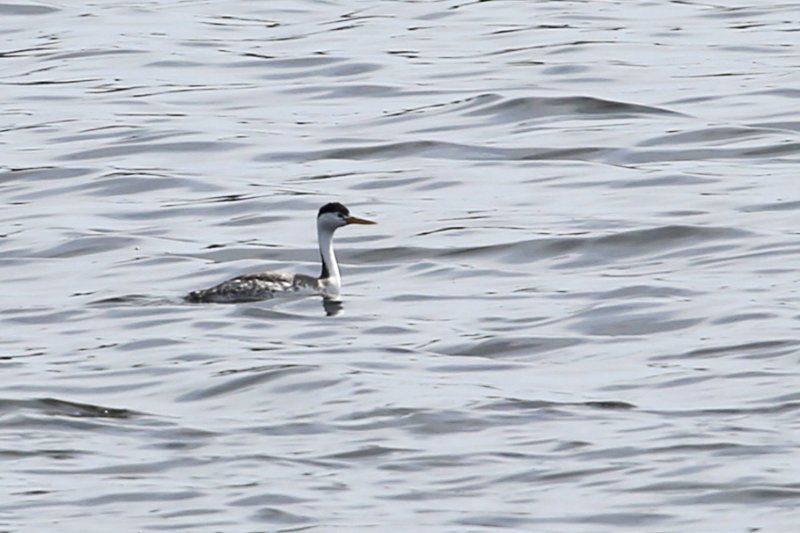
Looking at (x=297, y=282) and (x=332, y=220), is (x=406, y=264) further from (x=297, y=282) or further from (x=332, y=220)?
(x=297, y=282)

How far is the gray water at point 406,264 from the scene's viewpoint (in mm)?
12359

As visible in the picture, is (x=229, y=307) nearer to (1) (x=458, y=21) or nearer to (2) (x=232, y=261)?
(2) (x=232, y=261)

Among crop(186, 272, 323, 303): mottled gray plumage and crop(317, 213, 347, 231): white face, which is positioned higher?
crop(317, 213, 347, 231): white face

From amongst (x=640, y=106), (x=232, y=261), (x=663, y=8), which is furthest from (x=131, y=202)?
(x=663, y=8)

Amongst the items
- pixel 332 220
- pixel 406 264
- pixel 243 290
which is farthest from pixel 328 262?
pixel 243 290

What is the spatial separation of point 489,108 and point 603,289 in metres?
8.30

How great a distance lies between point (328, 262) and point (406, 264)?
0.89 metres

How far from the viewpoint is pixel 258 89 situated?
27.6 m

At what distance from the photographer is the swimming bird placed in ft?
57.4

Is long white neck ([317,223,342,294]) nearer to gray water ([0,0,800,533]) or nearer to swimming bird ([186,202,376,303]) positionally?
swimming bird ([186,202,376,303])

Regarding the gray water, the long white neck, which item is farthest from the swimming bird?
the gray water

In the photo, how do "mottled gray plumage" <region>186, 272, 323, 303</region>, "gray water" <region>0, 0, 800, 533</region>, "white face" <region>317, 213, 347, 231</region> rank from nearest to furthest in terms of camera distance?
"gray water" <region>0, 0, 800, 533</region>, "mottled gray plumage" <region>186, 272, 323, 303</region>, "white face" <region>317, 213, 347, 231</region>

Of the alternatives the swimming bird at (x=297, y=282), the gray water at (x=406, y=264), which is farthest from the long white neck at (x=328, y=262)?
the gray water at (x=406, y=264)

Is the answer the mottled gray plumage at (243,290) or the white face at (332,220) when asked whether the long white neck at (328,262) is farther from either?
the mottled gray plumage at (243,290)
